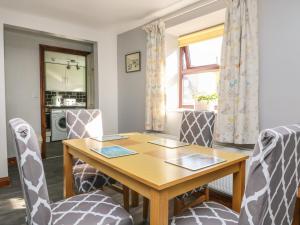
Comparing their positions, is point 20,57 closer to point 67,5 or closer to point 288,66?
point 67,5

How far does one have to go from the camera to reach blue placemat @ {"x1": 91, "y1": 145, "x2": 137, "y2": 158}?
143 cm

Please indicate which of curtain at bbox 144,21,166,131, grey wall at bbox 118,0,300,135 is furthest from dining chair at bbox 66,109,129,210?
grey wall at bbox 118,0,300,135

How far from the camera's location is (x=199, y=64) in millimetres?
3135

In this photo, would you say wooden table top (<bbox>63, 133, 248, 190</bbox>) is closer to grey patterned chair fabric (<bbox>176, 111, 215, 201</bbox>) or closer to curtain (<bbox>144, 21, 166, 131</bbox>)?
grey patterned chair fabric (<bbox>176, 111, 215, 201</bbox>)

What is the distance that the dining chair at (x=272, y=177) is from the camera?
31.0 inches

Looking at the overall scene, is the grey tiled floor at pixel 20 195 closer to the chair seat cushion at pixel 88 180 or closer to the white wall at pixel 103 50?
the chair seat cushion at pixel 88 180

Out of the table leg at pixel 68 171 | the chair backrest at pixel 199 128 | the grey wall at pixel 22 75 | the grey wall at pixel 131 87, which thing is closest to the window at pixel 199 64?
the grey wall at pixel 131 87

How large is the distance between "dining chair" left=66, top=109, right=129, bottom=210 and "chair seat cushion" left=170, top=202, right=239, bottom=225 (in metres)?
0.91

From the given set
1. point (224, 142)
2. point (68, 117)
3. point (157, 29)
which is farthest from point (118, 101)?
point (224, 142)

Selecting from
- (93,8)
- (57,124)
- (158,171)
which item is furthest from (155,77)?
(57,124)

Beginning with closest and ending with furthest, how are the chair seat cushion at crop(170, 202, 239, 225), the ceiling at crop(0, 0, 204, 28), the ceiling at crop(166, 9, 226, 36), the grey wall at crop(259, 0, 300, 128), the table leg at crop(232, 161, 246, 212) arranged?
1. the chair seat cushion at crop(170, 202, 239, 225)
2. the table leg at crop(232, 161, 246, 212)
3. the grey wall at crop(259, 0, 300, 128)
4. the ceiling at crop(166, 9, 226, 36)
5. the ceiling at crop(0, 0, 204, 28)

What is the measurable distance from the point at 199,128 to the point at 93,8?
2.14m

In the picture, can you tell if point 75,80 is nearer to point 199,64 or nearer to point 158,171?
point 199,64

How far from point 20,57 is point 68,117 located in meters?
2.51
